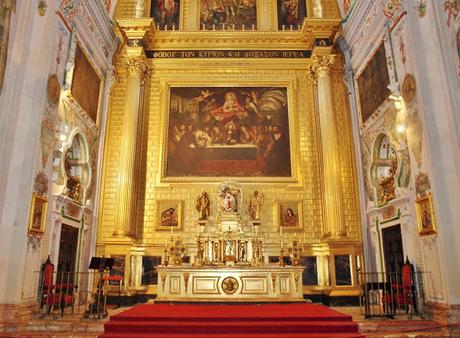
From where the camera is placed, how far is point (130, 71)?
1369 centimetres

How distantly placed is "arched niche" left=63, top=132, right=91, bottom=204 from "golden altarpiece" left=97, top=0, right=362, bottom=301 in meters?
1.11

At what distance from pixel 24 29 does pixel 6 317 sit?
600 cm

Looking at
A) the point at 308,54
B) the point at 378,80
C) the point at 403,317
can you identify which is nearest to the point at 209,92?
the point at 308,54

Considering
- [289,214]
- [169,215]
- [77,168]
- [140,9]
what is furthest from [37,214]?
A: [140,9]

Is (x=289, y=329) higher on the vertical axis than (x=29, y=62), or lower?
lower

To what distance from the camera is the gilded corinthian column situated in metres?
12.3

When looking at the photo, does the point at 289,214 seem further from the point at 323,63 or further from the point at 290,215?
the point at 323,63

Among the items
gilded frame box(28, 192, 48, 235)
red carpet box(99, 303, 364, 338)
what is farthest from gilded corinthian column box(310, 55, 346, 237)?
gilded frame box(28, 192, 48, 235)

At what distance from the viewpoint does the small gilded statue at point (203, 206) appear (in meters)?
12.7

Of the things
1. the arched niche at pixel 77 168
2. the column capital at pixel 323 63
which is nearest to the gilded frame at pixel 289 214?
the column capital at pixel 323 63

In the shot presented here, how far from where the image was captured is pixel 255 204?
1284cm

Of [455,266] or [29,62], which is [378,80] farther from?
[29,62]

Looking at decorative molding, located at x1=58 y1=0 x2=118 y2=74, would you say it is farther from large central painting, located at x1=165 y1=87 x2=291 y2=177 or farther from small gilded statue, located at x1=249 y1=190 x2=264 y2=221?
small gilded statue, located at x1=249 y1=190 x2=264 y2=221

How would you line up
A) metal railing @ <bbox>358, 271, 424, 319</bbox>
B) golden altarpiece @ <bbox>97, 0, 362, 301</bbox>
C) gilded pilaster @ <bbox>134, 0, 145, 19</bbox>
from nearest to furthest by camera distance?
1. metal railing @ <bbox>358, 271, 424, 319</bbox>
2. golden altarpiece @ <bbox>97, 0, 362, 301</bbox>
3. gilded pilaster @ <bbox>134, 0, 145, 19</bbox>
